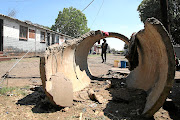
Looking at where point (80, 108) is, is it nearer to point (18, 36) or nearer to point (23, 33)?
point (18, 36)

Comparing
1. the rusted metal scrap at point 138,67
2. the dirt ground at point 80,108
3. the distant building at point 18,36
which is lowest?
the dirt ground at point 80,108

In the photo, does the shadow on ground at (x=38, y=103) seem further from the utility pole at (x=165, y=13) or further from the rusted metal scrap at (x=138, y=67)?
the utility pole at (x=165, y=13)

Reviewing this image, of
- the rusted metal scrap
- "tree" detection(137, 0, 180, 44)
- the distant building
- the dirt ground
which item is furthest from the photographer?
"tree" detection(137, 0, 180, 44)

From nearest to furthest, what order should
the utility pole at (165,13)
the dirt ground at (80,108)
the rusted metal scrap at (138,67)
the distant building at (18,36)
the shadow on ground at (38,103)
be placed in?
→ the rusted metal scrap at (138,67)
the dirt ground at (80,108)
the shadow on ground at (38,103)
the utility pole at (165,13)
the distant building at (18,36)

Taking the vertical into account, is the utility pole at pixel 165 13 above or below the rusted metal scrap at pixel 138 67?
above

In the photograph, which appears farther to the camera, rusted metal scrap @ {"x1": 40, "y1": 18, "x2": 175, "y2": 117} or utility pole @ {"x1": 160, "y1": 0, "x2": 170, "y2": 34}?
utility pole @ {"x1": 160, "y1": 0, "x2": 170, "y2": 34}

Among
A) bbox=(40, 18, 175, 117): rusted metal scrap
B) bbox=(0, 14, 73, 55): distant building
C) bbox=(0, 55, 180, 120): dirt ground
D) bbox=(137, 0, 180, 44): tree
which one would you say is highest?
bbox=(137, 0, 180, 44): tree

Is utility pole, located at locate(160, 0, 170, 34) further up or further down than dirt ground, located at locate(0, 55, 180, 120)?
further up

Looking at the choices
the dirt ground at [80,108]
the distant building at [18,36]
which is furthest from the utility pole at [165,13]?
the distant building at [18,36]

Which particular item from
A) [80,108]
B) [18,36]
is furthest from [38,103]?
[18,36]

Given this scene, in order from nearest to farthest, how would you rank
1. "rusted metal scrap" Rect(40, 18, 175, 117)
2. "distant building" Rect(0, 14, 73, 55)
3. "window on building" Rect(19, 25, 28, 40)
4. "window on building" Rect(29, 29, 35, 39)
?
"rusted metal scrap" Rect(40, 18, 175, 117)
"distant building" Rect(0, 14, 73, 55)
"window on building" Rect(19, 25, 28, 40)
"window on building" Rect(29, 29, 35, 39)

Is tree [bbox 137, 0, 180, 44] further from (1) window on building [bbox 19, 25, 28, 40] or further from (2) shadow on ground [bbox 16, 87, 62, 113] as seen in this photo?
(2) shadow on ground [bbox 16, 87, 62, 113]

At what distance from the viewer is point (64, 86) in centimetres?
349

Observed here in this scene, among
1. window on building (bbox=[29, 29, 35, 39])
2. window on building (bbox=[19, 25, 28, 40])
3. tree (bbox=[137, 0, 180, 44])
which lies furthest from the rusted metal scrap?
tree (bbox=[137, 0, 180, 44])
